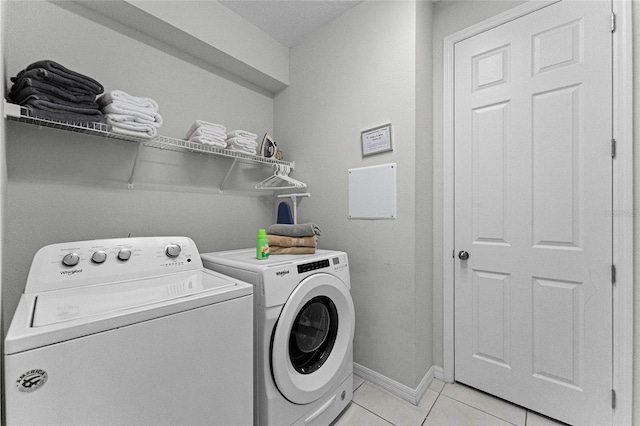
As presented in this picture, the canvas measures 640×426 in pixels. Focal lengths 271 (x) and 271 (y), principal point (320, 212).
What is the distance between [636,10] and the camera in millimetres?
1299

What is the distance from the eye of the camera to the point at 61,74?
117cm

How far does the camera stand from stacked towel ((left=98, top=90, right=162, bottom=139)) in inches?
52.6

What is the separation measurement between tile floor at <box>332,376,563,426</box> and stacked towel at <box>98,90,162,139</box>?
6.23 ft

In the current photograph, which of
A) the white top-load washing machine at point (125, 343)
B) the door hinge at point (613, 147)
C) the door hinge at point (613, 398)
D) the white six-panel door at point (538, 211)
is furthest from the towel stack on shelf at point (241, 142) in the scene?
the door hinge at point (613, 398)

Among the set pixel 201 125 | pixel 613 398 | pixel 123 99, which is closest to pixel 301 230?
pixel 201 125

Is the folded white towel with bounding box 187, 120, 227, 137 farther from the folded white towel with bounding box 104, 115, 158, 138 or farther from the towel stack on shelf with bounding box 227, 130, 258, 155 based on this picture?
the folded white towel with bounding box 104, 115, 158, 138

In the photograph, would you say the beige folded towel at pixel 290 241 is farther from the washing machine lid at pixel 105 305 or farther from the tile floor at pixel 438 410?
the tile floor at pixel 438 410

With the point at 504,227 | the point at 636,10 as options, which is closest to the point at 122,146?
the point at 504,227

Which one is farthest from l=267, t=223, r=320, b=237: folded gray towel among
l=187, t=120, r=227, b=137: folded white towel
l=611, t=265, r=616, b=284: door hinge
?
l=611, t=265, r=616, b=284: door hinge

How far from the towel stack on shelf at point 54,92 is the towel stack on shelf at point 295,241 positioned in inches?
42.2

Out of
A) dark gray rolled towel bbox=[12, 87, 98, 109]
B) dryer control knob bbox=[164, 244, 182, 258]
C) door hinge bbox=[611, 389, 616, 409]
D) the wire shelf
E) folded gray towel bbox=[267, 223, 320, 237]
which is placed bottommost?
door hinge bbox=[611, 389, 616, 409]

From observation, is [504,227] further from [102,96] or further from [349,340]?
[102,96]

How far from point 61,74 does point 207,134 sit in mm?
688

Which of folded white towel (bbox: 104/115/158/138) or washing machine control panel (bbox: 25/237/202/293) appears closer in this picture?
washing machine control panel (bbox: 25/237/202/293)
